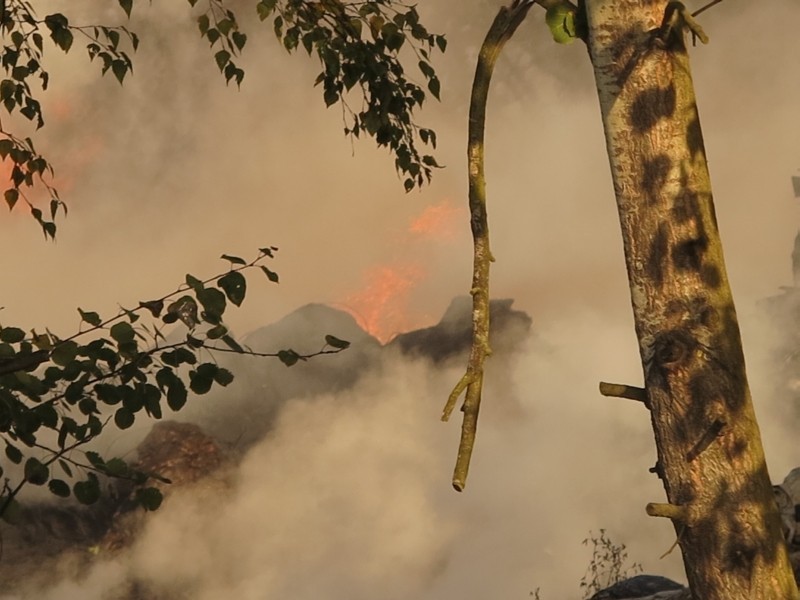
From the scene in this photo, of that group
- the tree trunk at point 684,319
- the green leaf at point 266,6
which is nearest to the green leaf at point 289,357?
the tree trunk at point 684,319

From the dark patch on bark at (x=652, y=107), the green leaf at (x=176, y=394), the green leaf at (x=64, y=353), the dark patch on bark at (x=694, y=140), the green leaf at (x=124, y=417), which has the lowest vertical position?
the green leaf at (x=124, y=417)

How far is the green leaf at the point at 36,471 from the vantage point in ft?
7.86

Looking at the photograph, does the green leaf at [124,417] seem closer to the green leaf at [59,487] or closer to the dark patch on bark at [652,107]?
the green leaf at [59,487]

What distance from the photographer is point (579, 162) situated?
12945 millimetres

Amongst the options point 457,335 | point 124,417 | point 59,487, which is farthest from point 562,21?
point 457,335

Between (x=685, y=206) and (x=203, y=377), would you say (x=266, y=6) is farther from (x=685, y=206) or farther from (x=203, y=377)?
(x=685, y=206)

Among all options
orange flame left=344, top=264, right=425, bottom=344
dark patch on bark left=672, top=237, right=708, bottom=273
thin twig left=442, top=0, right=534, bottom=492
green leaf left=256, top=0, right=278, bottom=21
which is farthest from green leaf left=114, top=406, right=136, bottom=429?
orange flame left=344, top=264, right=425, bottom=344

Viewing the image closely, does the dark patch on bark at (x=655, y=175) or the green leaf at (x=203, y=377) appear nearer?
the dark patch on bark at (x=655, y=175)

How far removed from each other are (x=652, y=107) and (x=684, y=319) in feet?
1.59

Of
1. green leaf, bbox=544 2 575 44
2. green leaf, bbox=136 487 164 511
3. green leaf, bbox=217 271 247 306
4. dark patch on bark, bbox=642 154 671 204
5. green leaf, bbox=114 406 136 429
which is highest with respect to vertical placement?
green leaf, bbox=544 2 575 44

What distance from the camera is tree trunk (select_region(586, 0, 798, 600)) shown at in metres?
2.28

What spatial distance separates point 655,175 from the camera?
2.38 m

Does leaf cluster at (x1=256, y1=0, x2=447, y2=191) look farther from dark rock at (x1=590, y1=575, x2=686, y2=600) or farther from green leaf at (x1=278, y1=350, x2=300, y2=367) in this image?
dark rock at (x1=590, y1=575, x2=686, y2=600)

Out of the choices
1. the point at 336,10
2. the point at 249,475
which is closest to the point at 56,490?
the point at 336,10
